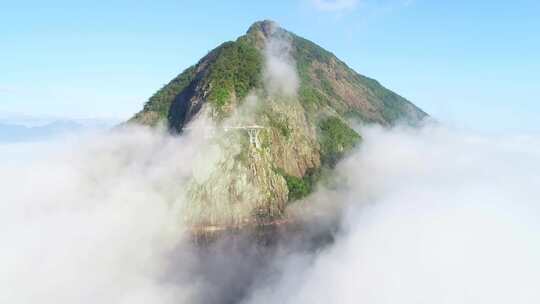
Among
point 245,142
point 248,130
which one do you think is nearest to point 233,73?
point 248,130

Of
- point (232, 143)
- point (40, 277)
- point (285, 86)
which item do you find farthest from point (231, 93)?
point (40, 277)

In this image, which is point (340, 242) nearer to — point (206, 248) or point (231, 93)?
point (206, 248)

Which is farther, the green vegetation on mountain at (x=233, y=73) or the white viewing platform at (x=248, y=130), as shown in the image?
the green vegetation on mountain at (x=233, y=73)

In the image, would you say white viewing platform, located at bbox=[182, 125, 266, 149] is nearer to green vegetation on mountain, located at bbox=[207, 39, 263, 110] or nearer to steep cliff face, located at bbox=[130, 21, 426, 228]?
steep cliff face, located at bbox=[130, 21, 426, 228]

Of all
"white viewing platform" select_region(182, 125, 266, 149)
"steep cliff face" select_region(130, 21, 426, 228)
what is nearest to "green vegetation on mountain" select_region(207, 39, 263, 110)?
"steep cliff face" select_region(130, 21, 426, 228)

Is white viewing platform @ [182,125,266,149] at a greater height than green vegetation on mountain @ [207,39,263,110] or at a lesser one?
lesser

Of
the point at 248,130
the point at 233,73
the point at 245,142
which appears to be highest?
the point at 233,73

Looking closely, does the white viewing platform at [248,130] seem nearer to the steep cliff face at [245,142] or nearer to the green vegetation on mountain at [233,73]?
the steep cliff face at [245,142]

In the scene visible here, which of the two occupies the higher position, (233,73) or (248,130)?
(233,73)

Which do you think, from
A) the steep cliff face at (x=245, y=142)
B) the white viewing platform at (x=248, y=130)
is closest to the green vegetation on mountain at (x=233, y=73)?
the steep cliff face at (x=245, y=142)

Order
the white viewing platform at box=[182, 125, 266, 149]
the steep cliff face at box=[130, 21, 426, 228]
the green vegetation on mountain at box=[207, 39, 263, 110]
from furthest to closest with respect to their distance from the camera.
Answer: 1. the green vegetation on mountain at box=[207, 39, 263, 110]
2. the white viewing platform at box=[182, 125, 266, 149]
3. the steep cliff face at box=[130, 21, 426, 228]

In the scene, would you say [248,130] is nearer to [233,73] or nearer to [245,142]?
[245,142]
